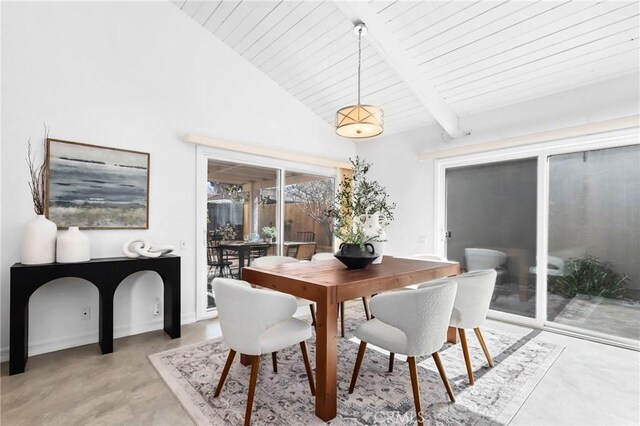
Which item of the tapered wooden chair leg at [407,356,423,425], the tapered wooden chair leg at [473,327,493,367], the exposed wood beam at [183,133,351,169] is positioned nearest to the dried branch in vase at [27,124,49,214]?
the exposed wood beam at [183,133,351,169]

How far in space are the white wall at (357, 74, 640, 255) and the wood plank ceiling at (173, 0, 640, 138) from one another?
0.40 feet

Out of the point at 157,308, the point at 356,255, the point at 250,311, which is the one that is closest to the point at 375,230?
the point at 356,255

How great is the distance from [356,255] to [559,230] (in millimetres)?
2493

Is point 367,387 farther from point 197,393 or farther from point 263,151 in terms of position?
point 263,151

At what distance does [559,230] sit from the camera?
341 cm

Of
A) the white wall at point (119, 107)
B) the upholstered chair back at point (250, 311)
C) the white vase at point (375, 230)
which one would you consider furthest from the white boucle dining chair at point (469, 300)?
the white wall at point (119, 107)

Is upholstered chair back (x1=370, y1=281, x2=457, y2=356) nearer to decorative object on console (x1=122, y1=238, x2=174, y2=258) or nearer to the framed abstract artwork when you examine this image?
decorative object on console (x1=122, y1=238, x2=174, y2=258)

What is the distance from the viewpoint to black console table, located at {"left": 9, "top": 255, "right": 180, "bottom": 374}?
7.66ft

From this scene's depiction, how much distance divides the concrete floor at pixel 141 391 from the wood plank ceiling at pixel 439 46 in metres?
2.60

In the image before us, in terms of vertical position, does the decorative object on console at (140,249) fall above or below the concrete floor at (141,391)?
above

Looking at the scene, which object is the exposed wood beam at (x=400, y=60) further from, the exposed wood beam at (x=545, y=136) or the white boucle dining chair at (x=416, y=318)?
the white boucle dining chair at (x=416, y=318)

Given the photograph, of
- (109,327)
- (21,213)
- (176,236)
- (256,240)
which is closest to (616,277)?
(256,240)

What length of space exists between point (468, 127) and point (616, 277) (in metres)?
2.16

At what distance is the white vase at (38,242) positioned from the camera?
8.09 feet
